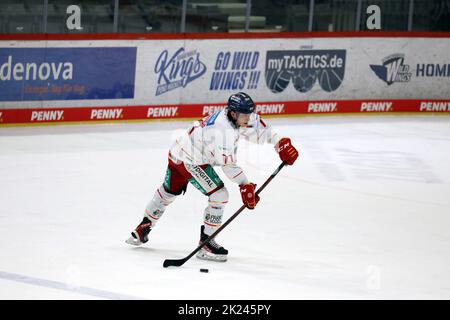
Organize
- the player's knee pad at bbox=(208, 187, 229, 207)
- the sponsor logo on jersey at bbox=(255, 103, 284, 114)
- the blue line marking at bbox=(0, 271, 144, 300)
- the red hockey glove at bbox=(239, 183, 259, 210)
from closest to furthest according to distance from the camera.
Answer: the blue line marking at bbox=(0, 271, 144, 300) → the red hockey glove at bbox=(239, 183, 259, 210) → the player's knee pad at bbox=(208, 187, 229, 207) → the sponsor logo on jersey at bbox=(255, 103, 284, 114)

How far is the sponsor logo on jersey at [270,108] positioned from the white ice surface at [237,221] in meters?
1.33

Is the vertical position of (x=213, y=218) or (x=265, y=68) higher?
(x=213, y=218)

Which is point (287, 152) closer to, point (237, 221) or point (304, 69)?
point (237, 221)

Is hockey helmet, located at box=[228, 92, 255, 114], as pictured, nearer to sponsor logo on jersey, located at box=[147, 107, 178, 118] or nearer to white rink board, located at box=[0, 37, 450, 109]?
white rink board, located at box=[0, 37, 450, 109]

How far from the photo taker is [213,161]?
26.8 ft

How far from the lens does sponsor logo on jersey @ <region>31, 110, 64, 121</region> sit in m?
14.1

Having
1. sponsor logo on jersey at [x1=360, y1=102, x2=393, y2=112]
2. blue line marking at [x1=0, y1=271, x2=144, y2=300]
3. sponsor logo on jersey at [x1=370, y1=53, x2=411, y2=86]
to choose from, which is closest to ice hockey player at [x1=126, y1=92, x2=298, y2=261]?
blue line marking at [x1=0, y1=271, x2=144, y2=300]

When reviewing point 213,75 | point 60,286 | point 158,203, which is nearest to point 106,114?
point 213,75

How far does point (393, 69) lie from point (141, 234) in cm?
907

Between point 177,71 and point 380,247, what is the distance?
22.7ft

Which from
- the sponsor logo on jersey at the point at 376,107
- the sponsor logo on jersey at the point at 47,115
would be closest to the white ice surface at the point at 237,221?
the sponsor logo on jersey at the point at 47,115

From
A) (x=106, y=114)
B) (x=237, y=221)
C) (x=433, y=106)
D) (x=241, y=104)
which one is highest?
(x=241, y=104)
